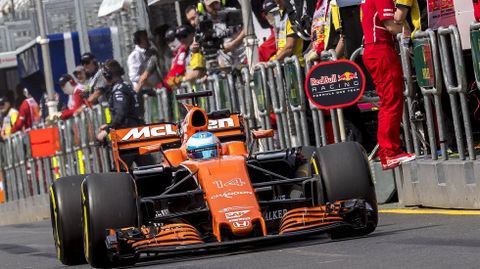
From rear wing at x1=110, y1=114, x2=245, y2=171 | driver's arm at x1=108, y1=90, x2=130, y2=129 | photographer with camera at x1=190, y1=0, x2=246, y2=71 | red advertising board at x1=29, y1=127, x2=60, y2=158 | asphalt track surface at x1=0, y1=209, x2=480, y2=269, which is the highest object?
photographer with camera at x1=190, y1=0, x2=246, y2=71

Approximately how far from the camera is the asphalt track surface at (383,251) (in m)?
9.05

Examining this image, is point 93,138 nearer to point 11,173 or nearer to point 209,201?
point 11,173

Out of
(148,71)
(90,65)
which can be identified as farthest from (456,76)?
(90,65)

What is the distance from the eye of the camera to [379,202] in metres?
14.8

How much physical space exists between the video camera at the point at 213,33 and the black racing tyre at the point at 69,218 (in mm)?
9561

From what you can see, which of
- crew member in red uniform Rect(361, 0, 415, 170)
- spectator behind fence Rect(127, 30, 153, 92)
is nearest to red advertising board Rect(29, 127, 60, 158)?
spectator behind fence Rect(127, 30, 153, 92)

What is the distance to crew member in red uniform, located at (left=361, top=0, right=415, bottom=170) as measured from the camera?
552 inches

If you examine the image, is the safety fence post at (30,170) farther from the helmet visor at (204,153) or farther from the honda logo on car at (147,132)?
the helmet visor at (204,153)

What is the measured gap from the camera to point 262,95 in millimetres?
17719

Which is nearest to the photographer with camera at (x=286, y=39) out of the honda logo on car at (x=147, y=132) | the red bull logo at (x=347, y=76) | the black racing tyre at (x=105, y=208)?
the red bull logo at (x=347, y=76)

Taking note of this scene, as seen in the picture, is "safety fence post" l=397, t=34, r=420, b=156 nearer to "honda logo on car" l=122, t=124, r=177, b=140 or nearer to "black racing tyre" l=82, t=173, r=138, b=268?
"honda logo on car" l=122, t=124, r=177, b=140

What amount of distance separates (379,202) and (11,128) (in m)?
20.0

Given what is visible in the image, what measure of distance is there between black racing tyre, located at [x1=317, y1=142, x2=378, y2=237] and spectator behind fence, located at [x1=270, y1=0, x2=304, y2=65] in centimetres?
610

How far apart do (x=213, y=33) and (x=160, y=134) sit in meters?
7.61
